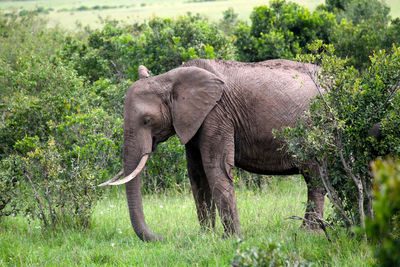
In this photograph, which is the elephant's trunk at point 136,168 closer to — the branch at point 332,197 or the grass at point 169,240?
the grass at point 169,240

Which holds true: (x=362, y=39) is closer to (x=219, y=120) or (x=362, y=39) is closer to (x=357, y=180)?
(x=219, y=120)

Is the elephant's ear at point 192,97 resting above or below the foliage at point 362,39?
above

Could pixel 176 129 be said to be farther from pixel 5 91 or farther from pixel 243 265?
pixel 5 91

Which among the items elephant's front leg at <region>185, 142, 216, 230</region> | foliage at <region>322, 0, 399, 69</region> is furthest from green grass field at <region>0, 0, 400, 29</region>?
elephant's front leg at <region>185, 142, 216, 230</region>

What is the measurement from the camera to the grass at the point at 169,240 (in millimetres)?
5750

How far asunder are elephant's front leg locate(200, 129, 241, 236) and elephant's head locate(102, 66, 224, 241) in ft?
0.99

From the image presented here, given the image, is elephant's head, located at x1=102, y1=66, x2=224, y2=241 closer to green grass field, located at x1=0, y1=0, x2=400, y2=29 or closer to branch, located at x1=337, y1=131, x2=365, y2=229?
branch, located at x1=337, y1=131, x2=365, y2=229

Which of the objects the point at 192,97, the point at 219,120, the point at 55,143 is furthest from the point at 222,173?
the point at 55,143

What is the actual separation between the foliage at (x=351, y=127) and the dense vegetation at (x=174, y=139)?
Result: 13mm

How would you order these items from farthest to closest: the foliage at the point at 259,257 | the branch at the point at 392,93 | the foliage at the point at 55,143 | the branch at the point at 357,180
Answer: the foliage at the point at 55,143 → the branch at the point at 392,93 → the branch at the point at 357,180 → the foliage at the point at 259,257

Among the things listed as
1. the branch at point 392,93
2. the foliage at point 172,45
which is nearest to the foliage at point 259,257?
the branch at point 392,93

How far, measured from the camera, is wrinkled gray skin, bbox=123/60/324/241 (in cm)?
702

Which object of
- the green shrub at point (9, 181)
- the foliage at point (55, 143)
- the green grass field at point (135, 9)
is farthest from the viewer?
the green grass field at point (135, 9)

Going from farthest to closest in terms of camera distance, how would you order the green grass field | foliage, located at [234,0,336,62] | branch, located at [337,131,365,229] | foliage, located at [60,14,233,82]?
1. the green grass field
2. foliage, located at [234,0,336,62]
3. foliage, located at [60,14,233,82]
4. branch, located at [337,131,365,229]
